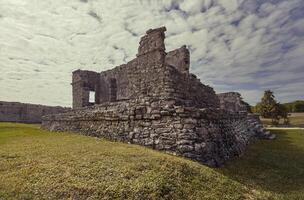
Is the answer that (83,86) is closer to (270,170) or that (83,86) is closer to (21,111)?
Answer: (21,111)

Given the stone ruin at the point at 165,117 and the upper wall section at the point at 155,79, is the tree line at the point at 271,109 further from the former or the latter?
the upper wall section at the point at 155,79

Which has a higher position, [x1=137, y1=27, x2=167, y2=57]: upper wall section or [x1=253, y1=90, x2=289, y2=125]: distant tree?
→ [x1=137, y1=27, x2=167, y2=57]: upper wall section

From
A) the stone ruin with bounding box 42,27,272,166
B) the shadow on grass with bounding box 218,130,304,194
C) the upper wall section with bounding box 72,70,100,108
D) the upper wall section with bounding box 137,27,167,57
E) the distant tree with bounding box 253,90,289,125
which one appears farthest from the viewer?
the distant tree with bounding box 253,90,289,125

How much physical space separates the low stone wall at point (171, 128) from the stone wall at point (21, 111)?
91.9 feet

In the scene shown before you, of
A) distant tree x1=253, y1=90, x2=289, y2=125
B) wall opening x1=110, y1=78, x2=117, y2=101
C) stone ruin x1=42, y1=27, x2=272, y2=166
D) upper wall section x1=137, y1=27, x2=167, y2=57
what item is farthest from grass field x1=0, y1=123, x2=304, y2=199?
distant tree x1=253, y1=90, x2=289, y2=125

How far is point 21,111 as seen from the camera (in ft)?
126

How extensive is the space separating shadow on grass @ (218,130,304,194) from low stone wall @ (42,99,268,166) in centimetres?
70

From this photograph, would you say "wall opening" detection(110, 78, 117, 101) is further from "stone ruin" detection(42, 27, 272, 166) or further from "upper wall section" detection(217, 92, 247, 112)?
"upper wall section" detection(217, 92, 247, 112)

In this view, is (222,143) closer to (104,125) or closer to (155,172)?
(155,172)

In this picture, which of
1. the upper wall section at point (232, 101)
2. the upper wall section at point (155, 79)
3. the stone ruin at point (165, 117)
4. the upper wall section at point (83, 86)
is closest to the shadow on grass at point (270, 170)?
the stone ruin at point (165, 117)

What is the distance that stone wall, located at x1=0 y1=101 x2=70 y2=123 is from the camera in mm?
37344

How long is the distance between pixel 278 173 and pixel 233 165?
5.93ft

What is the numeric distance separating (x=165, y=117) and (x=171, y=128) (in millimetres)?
675

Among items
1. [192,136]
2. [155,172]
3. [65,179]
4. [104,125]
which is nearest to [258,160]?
[192,136]
